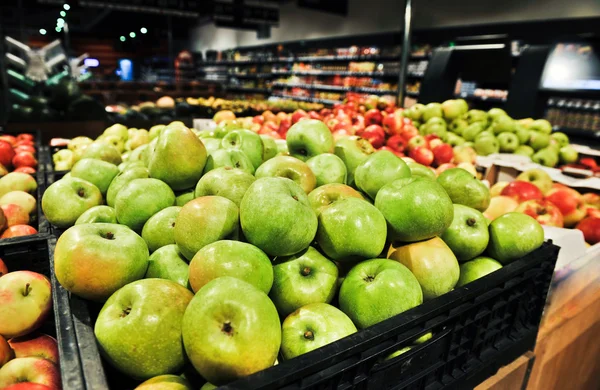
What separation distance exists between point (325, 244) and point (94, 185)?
3.21ft

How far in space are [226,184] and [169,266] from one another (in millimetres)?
299

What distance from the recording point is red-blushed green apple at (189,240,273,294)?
905 millimetres

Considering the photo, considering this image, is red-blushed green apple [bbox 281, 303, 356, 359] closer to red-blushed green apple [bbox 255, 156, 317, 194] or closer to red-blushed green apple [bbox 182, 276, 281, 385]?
red-blushed green apple [bbox 182, 276, 281, 385]

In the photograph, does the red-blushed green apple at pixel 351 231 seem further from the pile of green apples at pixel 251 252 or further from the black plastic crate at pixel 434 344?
the black plastic crate at pixel 434 344

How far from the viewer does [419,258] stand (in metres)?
1.13

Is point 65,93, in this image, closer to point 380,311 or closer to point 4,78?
point 4,78

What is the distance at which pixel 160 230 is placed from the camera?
1155 mm

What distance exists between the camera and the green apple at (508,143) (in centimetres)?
326

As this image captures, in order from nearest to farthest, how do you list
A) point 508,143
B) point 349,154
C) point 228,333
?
1. point 228,333
2. point 349,154
3. point 508,143

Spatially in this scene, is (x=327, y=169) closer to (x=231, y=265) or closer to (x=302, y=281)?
(x=302, y=281)

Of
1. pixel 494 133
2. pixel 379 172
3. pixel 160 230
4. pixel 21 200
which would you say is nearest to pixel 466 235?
pixel 379 172

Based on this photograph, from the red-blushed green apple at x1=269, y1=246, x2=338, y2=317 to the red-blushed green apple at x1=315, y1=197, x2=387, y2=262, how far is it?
5 centimetres

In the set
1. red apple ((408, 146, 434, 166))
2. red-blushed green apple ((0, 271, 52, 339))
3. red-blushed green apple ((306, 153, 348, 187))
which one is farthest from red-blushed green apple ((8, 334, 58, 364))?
red apple ((408, 146, 434, 166))

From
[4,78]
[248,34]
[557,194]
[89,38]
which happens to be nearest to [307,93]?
[248,34]
